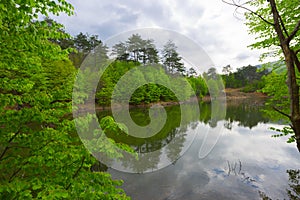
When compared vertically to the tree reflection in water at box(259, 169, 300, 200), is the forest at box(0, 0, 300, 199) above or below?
above

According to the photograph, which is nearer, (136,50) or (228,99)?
(136,50)

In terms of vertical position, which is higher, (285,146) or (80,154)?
(80,154)

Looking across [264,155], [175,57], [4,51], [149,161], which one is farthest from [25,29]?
[175,57]

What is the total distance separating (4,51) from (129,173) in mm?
8049

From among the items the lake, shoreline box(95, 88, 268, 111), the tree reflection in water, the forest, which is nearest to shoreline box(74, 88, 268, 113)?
shoreline box(95, 88, 268, 111)

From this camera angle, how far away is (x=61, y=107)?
12.6 feet

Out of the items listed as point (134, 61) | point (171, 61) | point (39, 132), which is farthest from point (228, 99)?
point (39, 132)

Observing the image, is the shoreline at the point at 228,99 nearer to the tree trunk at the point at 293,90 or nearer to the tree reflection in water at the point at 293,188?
the tree reflection in water at the point at 293,188

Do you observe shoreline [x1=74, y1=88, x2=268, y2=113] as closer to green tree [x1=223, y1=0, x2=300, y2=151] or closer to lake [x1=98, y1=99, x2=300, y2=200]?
lake [x1=98, y1=99, x2=300, y2=200]

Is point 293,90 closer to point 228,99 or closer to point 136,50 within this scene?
point 136,50

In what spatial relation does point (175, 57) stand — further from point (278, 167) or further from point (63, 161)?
point (63, 161)

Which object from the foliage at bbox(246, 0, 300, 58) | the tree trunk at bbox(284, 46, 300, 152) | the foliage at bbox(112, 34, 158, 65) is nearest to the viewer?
the tree trunk at bbox(284, 46, 300, 152)

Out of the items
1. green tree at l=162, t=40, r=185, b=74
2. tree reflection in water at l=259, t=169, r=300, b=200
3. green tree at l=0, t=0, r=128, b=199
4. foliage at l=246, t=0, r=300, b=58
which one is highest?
green tree at l=162, t=40, r=185, b=74

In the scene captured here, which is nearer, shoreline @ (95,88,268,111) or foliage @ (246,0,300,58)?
foliage @ (246,0,300,58)
